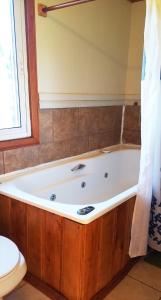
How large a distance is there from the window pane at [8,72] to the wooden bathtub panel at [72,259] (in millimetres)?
992

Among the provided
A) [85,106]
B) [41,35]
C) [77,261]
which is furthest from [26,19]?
[77,261]

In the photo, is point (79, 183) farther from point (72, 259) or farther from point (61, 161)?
point (72, 259)

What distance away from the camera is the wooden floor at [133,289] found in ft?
4.91

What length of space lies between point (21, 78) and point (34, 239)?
1.19m

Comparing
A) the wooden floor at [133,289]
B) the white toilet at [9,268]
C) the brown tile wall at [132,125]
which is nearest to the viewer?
the white toilet at [9,268]

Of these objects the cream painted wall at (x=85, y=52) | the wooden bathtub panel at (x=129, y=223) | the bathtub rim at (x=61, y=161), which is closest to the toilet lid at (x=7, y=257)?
the bathtub rim at (x=61, y=161)

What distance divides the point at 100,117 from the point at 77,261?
69.6 inches

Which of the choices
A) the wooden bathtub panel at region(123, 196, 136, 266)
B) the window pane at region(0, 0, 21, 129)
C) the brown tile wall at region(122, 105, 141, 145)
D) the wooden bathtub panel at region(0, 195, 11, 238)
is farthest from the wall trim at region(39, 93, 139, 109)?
the wooden bathtub panel at region(123, 196, 136, 266)

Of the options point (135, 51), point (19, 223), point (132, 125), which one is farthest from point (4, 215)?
point (135, 51)

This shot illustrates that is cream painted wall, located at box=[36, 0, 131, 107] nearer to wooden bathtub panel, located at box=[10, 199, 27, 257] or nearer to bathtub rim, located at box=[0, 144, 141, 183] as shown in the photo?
bathtub rim, located at box=[0, 144, 141, 183]

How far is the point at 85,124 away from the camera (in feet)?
8.34

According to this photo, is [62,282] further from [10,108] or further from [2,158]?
[10,108]

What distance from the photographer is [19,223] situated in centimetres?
156

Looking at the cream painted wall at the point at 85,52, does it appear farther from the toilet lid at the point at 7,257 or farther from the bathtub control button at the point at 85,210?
the toilet lid at the point at 7,257
